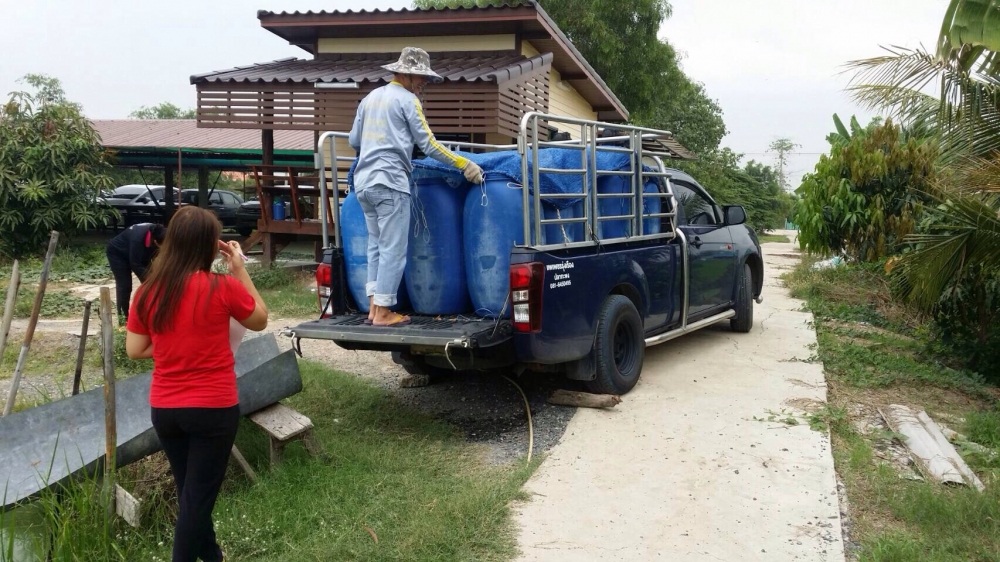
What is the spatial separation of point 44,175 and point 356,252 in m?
11.7

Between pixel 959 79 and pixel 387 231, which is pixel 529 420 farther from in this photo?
pixel 959 79

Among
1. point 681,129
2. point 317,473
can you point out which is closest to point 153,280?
point 317,473

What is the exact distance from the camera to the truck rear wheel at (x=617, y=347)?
5848mm

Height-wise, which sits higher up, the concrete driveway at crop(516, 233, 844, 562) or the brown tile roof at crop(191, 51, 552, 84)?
the brown tile roof at crop(191, 51, 552, 84)

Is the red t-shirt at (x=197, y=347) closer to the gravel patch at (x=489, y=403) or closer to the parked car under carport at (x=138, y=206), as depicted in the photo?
the gravel patch at (x=489, y=403)

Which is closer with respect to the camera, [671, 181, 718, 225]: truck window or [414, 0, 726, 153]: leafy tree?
[671, 181, 718, 225]: truck window

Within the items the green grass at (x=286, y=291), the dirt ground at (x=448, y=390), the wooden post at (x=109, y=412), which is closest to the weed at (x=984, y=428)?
the dirt ground at (x=448, y=390)

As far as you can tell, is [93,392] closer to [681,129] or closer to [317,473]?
[317,473]

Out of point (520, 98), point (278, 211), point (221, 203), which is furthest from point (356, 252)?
point (221, 203)

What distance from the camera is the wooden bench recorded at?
4691mm

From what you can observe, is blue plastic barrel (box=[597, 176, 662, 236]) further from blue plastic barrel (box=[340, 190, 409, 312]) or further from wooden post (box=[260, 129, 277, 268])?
wooden post (box=[260, 129, 277, 268])

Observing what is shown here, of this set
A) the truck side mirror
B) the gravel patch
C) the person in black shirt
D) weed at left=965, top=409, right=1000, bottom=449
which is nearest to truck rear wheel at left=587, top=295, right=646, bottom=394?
the gravel patch

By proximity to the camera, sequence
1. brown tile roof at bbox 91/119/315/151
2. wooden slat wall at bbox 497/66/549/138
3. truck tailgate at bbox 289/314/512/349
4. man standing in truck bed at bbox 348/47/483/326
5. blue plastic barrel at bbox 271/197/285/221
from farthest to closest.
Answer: brown tile roof at bbox 91/119/315/151
blue plastic barrel at bbox 271/197/285/221
wooden slat wall at bbox 497/66/549/138
man standing in truck bed at bbox 348/47/483/326
truck tailgate at bbox 289/314/512/349

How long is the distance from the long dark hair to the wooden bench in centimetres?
158
